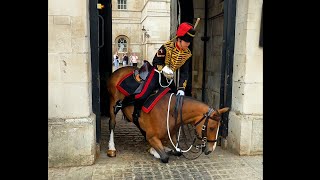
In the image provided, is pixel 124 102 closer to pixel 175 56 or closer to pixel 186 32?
pixel 175 56

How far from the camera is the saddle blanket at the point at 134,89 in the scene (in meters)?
Answer: 5.00

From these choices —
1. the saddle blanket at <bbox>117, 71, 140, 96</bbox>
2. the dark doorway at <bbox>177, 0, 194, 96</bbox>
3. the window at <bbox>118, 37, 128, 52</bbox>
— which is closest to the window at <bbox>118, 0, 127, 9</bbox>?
the window at <bbox>118, 37, 128, 52</bbox>

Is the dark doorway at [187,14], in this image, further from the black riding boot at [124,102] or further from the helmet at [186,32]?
the helmet at [186,32]

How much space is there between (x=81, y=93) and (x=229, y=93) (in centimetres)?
263

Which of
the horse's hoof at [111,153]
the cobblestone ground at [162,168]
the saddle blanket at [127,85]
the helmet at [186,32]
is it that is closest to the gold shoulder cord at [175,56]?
the helmet at [186,32]

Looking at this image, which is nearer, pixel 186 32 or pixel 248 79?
pixel 186 32

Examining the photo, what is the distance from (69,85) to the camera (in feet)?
15.3

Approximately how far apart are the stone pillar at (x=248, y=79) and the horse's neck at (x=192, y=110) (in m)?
0.91

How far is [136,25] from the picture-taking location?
125 ft

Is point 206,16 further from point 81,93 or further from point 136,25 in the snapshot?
point 136,25

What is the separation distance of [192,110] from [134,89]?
1.13 meters

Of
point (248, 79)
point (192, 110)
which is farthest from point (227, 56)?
point (192, 110)

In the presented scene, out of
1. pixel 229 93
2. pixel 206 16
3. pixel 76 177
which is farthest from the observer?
pixel 206 16
